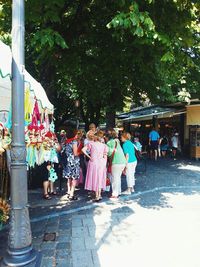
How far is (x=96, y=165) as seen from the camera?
321 inches

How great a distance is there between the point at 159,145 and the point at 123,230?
13.4 metres

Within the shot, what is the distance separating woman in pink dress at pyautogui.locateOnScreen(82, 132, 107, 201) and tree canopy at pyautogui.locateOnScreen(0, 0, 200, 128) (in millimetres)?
2534

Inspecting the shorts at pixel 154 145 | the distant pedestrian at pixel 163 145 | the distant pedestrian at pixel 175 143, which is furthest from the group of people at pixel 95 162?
the distant pedestrian at pixel 163 145

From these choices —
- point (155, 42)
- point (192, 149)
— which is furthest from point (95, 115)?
point (155, 42)

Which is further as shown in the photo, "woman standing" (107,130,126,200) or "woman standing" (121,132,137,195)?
"woman standing" (121,132,137,195)

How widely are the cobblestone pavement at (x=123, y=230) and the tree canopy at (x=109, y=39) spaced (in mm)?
3425

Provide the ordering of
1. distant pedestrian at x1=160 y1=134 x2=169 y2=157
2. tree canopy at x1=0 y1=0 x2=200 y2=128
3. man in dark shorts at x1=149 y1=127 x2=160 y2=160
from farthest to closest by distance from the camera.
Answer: distant pedestrian at x1=160 y1=134 x2=169 y2=157
man in dark shorts at x1=149 y1=127 x2=160 y2=160
tree canopy at x1=0 y1=0 x2=200 y2=128

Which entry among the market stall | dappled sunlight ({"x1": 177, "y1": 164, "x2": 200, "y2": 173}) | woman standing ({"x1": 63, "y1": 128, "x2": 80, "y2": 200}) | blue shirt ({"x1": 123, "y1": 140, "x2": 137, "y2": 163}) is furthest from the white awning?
dappled sunlight ({"x1": 177, "y1": 164, "x2": 200, "y2": 173})

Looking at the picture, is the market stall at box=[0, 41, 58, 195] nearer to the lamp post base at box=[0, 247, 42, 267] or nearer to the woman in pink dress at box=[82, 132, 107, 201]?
the woman in pink dress at box=[82, 132, 107, 201]

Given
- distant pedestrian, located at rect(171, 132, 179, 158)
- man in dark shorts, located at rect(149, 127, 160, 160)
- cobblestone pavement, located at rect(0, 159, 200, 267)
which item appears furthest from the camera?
distant pedestrian, located at rect(171, 132, 179, 158)

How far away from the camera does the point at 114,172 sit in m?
8.67

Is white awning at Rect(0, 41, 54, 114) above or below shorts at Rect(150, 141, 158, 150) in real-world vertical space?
above

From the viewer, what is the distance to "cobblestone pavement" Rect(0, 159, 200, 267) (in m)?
4.76

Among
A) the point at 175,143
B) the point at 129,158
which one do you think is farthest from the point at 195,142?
the point at 129,158
